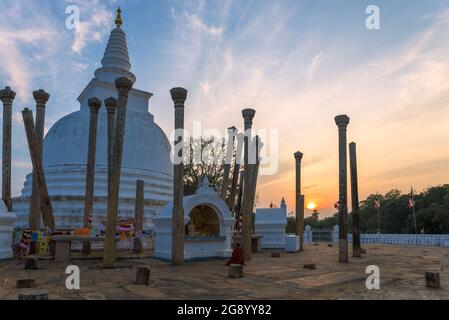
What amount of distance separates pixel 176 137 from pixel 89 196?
5.65m

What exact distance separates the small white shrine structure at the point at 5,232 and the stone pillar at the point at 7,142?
44.6 inches

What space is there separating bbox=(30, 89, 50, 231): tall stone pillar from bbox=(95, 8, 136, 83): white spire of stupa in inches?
508

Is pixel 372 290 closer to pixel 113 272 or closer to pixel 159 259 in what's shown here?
pixel 113 272

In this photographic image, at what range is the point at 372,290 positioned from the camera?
9570 millimetres

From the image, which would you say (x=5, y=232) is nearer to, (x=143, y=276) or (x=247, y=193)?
(x=143, y=276)

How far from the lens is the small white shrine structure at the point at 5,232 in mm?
16375

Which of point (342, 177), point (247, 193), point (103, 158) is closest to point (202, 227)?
point (247, 193)

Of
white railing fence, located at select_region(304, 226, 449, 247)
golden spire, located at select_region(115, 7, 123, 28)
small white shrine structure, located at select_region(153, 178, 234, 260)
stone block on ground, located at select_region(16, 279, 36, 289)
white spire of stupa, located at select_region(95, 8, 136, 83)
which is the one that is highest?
golden spire, located at select_region(115, 7, 123, 28)

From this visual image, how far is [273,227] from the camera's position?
1005 inches

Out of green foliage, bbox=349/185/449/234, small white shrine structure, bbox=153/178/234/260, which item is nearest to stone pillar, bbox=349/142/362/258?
small white shrine structure, bbox=153/178/234/260

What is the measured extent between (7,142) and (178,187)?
9119 millimetres

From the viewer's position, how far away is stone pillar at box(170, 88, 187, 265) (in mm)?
14766

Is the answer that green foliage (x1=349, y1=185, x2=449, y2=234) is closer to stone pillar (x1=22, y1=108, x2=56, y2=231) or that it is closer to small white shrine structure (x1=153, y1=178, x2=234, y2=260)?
small white shrine structure (x1=153, y1=178, x2=234, y2=260)
